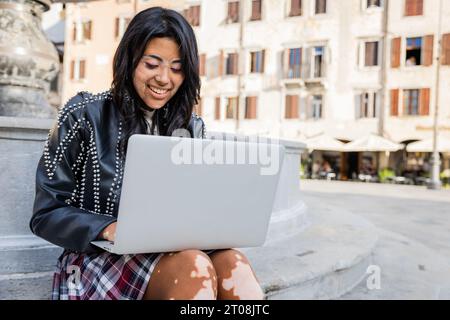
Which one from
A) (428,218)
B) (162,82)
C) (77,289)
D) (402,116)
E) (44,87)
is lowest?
(428,218)

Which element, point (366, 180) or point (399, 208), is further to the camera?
point (366, 180)

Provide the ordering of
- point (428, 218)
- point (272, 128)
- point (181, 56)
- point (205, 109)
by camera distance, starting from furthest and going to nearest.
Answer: point (205, 109) < point (272, 128) < point (428, 218) < point (181, 56)

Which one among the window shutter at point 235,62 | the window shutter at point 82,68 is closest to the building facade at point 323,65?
the window shutter at point 235,62

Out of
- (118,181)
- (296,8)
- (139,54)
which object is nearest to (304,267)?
(118,181)

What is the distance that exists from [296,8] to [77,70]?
1180 centimetres

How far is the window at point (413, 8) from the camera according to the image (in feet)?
54.5

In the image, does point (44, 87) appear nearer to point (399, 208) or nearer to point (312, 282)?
point (312, 282)

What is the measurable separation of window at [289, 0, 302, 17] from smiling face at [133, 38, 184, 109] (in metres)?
17.1

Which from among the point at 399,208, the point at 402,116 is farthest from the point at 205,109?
the point at 399,208

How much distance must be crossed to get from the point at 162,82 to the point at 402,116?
1807 centimetres

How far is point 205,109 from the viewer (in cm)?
2086

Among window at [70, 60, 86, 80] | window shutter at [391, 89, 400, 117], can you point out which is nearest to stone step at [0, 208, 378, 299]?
window shutter at [391, 89, 400, 117]

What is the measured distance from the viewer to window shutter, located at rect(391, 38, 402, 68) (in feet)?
57.5

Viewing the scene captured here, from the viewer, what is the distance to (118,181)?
128 centimetres
